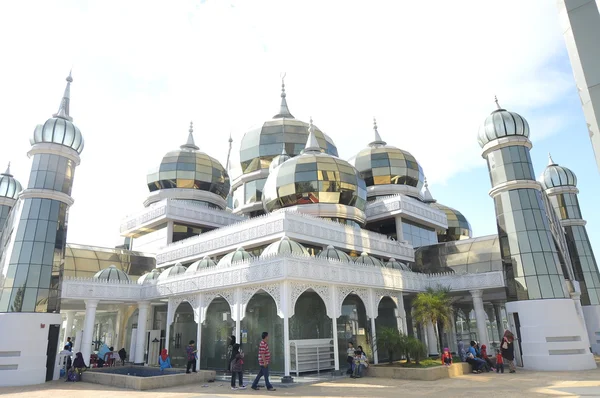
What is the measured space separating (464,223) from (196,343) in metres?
30.2

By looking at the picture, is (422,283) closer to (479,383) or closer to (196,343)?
(479,383)

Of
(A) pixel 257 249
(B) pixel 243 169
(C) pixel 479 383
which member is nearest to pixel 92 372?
(A) pixel 257 249

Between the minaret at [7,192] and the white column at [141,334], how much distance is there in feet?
54.1

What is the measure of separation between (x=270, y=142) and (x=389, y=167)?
10.9m

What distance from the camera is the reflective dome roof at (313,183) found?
27.6 metres

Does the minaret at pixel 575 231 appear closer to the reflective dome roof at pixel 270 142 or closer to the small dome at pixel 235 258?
the reflective dome roof at pixel 270 142

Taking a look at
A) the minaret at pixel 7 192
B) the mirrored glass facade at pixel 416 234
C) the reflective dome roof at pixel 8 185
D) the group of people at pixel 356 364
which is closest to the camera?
the group of people at pixel 356 364

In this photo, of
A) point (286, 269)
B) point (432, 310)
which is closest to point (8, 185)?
point (286, 269)

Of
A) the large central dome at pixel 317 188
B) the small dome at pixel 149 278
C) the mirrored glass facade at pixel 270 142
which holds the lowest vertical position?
the small dome at pixel 149 278

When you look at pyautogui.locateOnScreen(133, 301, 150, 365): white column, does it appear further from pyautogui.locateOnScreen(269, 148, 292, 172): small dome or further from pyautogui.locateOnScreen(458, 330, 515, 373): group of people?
pyautogui.locateOnScreen(458, 330, 515, 373): group of people

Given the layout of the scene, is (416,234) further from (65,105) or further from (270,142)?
(65,105)

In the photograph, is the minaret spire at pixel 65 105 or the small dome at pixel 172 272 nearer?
the minaret spire at pixel 65 105

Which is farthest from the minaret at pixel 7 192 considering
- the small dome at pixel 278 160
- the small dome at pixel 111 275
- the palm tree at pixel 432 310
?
the palm tree at pixel 432 310

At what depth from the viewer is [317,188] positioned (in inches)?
1086
